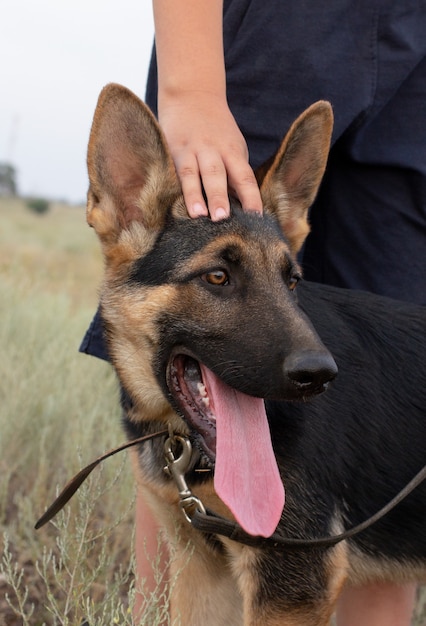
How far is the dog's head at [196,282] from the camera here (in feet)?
8.24

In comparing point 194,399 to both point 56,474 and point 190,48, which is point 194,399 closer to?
point 190,48

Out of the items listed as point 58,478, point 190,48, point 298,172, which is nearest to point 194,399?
point 298,172

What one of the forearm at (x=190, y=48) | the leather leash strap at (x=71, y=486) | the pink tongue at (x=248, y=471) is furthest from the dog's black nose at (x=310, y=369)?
the forearm at (x=190, y=48)

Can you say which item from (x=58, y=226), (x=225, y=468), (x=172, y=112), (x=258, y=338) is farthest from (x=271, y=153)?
(x=58, y=226)

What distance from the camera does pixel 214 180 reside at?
102 inches

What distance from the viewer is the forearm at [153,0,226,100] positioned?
2693 millimetres

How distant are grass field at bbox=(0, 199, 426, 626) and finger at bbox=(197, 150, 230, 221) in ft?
2.76

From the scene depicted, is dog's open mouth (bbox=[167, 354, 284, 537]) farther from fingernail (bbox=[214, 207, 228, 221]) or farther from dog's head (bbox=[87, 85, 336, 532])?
fingernail (bbox=[214, 207, 228, 221])

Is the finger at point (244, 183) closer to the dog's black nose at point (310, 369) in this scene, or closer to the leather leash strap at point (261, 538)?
the dog's black nose at point (310, 369)

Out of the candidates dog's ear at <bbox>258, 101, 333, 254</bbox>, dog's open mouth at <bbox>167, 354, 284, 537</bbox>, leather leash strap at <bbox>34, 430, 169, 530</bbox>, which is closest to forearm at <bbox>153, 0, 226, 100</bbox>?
dog's ear at <bbox>258, 101, 333, 254</bbox>

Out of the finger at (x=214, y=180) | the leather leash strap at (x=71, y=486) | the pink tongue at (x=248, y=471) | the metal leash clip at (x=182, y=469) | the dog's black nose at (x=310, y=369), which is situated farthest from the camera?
the leather leash strap at (x=71, y=486)

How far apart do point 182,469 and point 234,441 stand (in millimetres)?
315

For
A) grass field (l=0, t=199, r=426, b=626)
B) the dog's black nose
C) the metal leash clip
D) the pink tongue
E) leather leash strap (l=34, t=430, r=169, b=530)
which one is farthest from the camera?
grass field (l=0, t=199, r=426, b=626)

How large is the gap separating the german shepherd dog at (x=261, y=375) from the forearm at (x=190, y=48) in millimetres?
173
